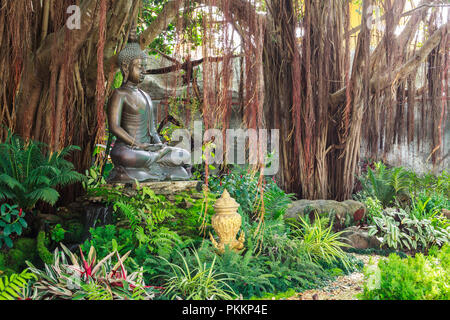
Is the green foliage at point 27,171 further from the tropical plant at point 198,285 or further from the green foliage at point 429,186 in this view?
the green foliage at point 429,186

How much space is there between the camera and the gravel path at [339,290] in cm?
234

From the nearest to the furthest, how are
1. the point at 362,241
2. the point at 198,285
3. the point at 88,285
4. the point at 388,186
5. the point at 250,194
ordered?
the point at 88,285 < the point at 198,285 < the point at 362,241 < the point at 250,194 < the point at 388,186

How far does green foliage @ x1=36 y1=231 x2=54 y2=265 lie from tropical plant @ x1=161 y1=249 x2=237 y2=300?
0.93 m

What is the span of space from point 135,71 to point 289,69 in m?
1.73

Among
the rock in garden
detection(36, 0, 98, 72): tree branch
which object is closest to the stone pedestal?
the rock in garden

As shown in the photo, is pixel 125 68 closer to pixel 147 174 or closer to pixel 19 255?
pixel 147 174

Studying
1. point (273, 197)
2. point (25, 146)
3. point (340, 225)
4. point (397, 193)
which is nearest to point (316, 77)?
point (273, 197)

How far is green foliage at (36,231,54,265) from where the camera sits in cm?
255

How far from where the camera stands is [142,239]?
262 centimetres

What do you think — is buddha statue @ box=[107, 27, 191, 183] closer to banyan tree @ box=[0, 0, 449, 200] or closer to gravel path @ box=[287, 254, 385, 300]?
banyan tree @ box=[0, 0, 449, 200]

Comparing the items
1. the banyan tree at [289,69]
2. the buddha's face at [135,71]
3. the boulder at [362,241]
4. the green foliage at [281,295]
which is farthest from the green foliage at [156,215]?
the boulder at [362,241]

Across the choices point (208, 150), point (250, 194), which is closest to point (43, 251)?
point (208, 150)

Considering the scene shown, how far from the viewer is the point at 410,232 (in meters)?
3.61

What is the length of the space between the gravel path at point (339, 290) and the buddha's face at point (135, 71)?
252cm
